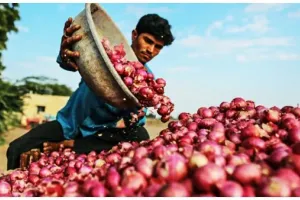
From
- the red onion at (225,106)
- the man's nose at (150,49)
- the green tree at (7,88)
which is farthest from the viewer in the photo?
the green tree at (7,88)

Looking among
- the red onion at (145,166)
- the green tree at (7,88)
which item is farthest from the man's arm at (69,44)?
the green tree at (7,88)

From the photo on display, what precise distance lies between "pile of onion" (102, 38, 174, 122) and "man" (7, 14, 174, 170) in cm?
47

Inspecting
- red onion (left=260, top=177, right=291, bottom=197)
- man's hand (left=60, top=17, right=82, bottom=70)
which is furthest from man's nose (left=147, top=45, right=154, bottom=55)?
red onion (left=260, top=177, right=291, bottom=197)

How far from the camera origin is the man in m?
3.30

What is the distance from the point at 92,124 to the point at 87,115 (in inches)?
3.7

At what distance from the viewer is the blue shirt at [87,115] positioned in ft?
10.7

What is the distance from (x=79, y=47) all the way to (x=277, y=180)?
5.68 ft

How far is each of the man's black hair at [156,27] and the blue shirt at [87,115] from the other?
0.77 m

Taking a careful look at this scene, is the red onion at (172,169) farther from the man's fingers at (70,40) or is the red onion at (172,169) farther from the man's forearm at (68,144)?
the man's forearm at (68,144)

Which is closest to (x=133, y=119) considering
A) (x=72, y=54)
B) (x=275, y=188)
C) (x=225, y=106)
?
(x=72, y=54)

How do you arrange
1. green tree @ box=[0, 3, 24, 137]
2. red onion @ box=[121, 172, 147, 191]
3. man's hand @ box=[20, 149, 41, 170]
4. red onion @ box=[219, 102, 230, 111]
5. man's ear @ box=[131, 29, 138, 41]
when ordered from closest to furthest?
red onion @ box=[121, 172, 147, 191], red onion @ box=[219, 102, 230, 111], man's hand @ box=[20, 149, 41, 170], man's ear @ box=[131, 29, 138, 41], green tree @ box=[0, 3, 24, 137]

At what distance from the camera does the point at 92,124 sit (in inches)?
135

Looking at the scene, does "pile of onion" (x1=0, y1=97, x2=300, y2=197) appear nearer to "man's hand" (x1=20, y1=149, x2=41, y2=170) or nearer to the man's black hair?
"man's hand" (x1=20, y1=149, x2=41, y2=170)

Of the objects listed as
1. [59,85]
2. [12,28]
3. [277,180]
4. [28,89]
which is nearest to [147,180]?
[277,180]
